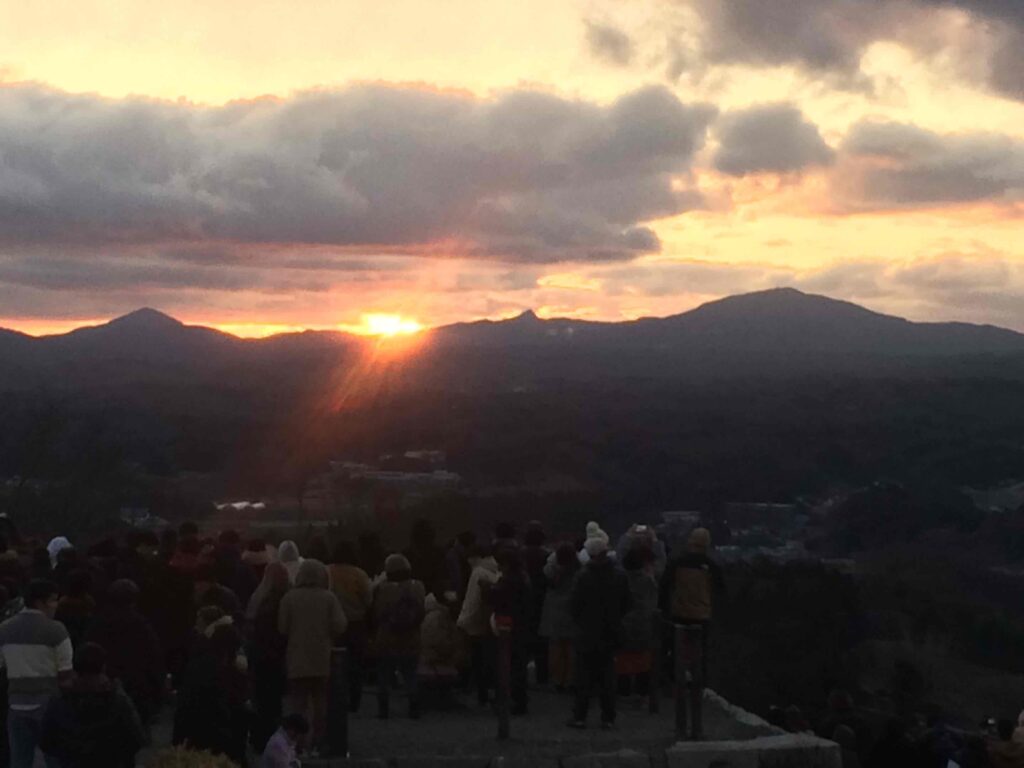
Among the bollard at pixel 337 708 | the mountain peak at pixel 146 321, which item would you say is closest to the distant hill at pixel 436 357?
the mountain peak at pixel 146 321

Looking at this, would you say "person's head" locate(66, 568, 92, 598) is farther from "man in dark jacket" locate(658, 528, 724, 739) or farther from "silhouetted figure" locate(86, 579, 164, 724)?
"man in dark jacket" locate(658, 528, 724, 739)

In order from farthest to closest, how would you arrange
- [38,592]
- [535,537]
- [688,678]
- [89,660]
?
[535,537] < [688,678] < [38,592] < [89,660]

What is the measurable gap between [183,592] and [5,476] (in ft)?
→ 135

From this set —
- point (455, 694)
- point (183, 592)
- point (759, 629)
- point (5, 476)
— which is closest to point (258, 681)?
point (183, 592)

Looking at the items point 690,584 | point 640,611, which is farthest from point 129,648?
point 690,584

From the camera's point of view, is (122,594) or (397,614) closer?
(122,594)

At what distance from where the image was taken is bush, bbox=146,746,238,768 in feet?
28.4

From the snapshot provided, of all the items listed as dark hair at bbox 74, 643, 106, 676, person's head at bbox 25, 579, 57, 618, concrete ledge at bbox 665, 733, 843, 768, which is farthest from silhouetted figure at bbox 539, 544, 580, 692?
dark hair at bbox 74, 643, 106, 676

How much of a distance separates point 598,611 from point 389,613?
1.81 m

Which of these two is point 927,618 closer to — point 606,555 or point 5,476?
point 5,476

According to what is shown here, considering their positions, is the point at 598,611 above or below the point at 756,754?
above

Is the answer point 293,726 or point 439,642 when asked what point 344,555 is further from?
point 293,726

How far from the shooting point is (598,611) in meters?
11.9

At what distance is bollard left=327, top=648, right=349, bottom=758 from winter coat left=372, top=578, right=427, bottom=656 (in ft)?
4.49
